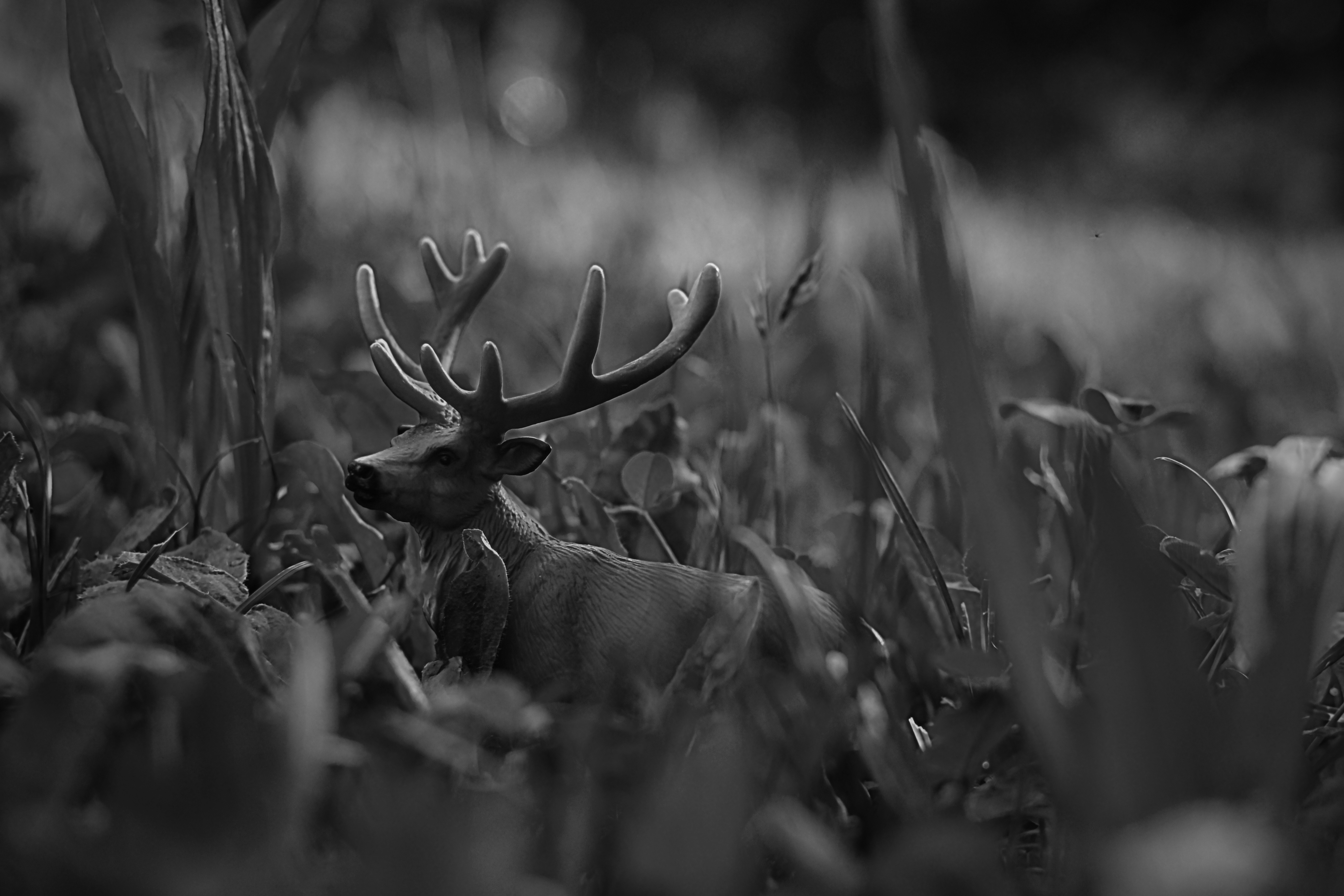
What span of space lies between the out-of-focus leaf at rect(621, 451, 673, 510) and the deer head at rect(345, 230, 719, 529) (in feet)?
0.40

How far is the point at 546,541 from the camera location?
1.19m

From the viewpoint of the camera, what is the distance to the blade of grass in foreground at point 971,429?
0.73 meters

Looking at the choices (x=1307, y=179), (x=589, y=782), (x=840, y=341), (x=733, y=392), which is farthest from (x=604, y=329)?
(x=1307, y=179)

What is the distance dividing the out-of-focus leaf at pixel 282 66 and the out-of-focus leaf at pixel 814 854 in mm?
1051

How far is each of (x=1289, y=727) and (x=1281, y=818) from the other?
0.18 feet

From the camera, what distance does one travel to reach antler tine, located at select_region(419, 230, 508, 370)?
140 centimetres

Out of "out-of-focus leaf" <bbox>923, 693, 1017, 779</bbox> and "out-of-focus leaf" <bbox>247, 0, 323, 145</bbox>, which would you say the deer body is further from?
"out-of-focus leaf" <bbox>247, 0, 323, 145</bbox>

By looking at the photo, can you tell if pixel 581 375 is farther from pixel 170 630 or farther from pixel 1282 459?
pixel 1282 459

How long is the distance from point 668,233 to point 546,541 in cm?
309

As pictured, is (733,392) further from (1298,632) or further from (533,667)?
(1298,632)

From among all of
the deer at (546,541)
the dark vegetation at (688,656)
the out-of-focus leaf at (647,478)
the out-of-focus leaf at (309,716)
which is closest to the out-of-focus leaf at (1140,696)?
the dark vegetation at (688,656)

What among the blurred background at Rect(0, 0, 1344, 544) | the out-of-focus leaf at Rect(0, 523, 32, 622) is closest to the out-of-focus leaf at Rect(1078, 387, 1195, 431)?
the blurred background at Rect(0, 0, 1344, 544)

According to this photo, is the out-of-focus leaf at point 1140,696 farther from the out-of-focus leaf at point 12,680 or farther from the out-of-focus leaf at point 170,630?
the out-of-focus leaf at point 12,680

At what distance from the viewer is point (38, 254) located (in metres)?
2.02
